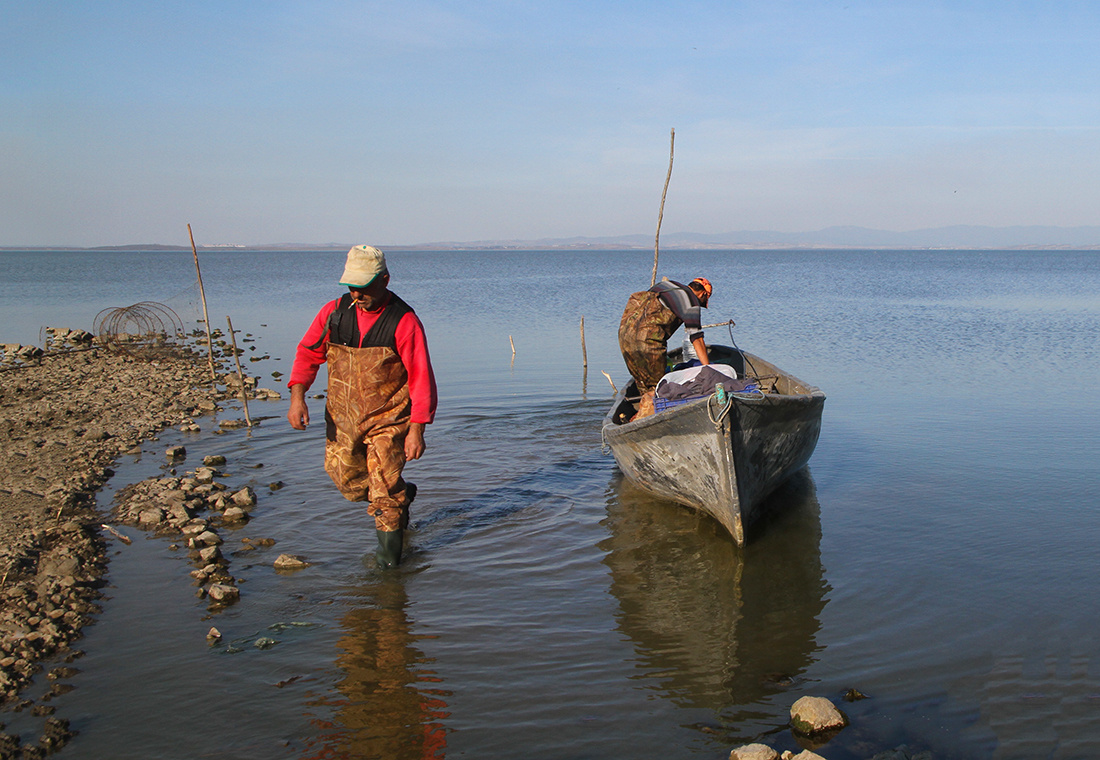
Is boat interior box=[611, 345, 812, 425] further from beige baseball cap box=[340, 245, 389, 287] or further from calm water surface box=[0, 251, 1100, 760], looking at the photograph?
beige baseball cap box=[340, 245, 389, 287]

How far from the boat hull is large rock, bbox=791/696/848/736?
2.39 m

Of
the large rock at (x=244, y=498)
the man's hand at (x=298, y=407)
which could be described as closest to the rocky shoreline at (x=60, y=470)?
the large rock at (x=244, y=498)

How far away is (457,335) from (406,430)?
17988 mm

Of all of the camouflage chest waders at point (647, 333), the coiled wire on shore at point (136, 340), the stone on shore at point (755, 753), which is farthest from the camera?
the coiled wire on shore at point (136, 340)

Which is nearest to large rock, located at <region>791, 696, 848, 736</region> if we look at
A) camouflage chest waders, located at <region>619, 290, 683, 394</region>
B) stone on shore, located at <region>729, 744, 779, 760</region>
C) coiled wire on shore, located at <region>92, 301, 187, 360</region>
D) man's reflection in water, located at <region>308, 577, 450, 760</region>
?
stone on shore, located at <region>729, 744, 779, 760</region>

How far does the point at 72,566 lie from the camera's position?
220 inches

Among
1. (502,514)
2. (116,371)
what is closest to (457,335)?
→ (116,371)

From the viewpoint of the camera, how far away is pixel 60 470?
8062mm

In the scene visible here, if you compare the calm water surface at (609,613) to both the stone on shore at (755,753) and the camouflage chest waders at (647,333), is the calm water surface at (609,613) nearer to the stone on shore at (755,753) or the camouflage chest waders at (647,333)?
the stone on shore at (755,753)

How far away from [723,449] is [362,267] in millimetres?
3067

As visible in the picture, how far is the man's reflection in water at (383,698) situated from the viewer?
12.5 feet

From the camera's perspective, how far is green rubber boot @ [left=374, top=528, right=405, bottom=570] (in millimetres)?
5668

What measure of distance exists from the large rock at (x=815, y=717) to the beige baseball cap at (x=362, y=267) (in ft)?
11.2

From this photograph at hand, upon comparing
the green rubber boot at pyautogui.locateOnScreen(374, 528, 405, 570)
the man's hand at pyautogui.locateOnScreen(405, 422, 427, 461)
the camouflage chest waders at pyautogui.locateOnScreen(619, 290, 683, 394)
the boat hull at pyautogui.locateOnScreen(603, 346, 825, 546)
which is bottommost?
the green rubber boot at pyautogui.locateOnScreen(374, 528, 405, 570)
